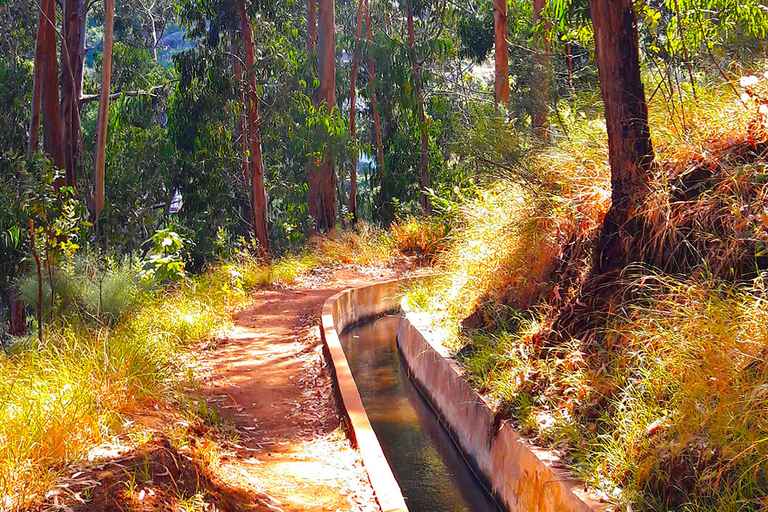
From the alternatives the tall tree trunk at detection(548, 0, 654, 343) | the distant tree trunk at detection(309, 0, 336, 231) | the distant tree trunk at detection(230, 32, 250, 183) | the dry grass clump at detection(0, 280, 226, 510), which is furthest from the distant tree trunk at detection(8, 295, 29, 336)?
the tall tree trunk at detection(548, 0, 654, 343)

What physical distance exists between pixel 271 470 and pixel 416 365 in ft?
16.4

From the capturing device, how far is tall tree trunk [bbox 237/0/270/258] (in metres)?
17.6

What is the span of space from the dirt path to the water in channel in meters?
0.97

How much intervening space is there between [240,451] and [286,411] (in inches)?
48.6

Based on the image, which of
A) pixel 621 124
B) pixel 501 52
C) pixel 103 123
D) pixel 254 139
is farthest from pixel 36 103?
pixel 621 124

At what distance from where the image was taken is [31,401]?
5.16 m

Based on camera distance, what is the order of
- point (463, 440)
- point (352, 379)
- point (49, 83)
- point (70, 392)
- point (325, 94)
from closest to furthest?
point (70, 392), point (352, 379), point (463, 440), point (49, 83), point (325, 94)

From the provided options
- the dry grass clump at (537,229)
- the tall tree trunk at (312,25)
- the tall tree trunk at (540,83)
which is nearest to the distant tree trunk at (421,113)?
the tall tree trunk at (312,25)

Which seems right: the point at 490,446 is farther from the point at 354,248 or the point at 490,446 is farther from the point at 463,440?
the point at 354,248

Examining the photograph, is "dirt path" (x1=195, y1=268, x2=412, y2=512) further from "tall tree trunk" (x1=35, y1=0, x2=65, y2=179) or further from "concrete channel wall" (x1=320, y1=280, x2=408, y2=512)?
"tall tree trunk" (x1=35, y1=0, x2=65, y2=179)

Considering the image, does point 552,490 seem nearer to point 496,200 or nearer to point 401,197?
point 496,200

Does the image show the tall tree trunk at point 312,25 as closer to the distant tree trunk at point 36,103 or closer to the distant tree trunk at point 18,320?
the distant tree trunk at point 36,103

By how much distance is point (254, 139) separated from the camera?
17.5m

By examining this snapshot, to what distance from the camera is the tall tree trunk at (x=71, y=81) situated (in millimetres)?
16312
